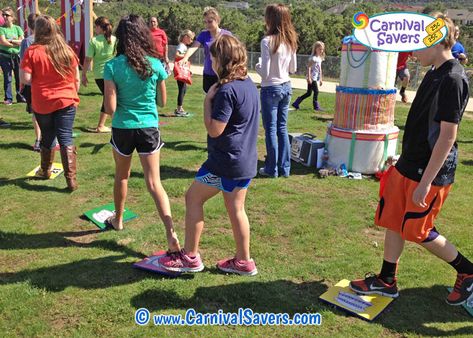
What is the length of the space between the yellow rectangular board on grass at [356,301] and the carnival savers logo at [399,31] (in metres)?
1.74

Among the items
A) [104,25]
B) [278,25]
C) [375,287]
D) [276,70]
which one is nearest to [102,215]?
[276,70]

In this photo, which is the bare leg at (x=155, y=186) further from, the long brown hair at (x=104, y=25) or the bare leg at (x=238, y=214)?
the long brown hair at (x=104, y=25)

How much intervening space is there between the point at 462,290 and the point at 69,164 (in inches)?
161

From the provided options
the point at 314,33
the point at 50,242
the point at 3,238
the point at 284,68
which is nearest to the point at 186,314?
the point at 50,242

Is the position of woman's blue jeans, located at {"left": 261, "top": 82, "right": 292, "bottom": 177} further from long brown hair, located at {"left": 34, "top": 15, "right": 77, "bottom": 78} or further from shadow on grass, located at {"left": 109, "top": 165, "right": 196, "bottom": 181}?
long brown hair, located at {"left": 34, "top": 15, "right": 77, "bottom": 78}

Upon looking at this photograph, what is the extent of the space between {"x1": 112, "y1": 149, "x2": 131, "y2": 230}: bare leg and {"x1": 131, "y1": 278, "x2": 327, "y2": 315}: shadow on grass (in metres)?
1.08

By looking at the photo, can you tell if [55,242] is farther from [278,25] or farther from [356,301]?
[278,25]

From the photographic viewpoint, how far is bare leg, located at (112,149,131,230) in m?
3.97

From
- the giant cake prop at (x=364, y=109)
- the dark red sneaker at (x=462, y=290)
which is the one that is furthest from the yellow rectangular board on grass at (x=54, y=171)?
the dark red sneaker at (x=462, y=290)

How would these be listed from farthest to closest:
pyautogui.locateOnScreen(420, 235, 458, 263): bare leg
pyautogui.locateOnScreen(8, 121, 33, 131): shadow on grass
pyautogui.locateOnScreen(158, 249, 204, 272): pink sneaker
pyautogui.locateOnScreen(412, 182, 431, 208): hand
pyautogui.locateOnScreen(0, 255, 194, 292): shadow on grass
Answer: pyautogui.locateOnScreen(8, 121, 33, 131): shadow on grass < pyautogui.locateOnScreen(158, 249, 204, 272): pink sneaker < pyautogui.locateOnScreen(0, 255, 194, 292): shadow on grass < pyautogui.locateOnScreen(420, 235, 458, 263): bare leg < pyautogui.locateOnScreen(412, 182, 431, 208): hand

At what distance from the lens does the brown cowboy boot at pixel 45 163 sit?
→ 18.3ft

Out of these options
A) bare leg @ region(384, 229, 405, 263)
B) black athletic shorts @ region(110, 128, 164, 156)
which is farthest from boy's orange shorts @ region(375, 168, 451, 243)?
black athletic shorts @ region(110, 128, 164, 156)

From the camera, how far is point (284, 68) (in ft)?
18.5

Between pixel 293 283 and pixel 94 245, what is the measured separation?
1.76 meters
